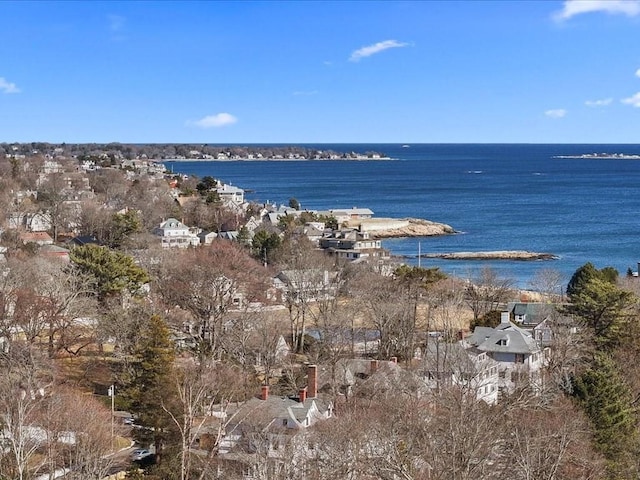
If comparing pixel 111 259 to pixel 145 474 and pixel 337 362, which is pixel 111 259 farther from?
pixel 145 474

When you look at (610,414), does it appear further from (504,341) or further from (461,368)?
(504,341)

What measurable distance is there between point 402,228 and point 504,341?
64.8 m

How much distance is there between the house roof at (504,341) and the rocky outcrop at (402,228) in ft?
191

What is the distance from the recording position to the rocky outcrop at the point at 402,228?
3814 inches

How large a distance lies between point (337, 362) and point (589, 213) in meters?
87.8

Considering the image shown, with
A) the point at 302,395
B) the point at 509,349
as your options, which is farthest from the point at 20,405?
the point at 509,349

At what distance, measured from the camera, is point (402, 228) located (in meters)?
99.9

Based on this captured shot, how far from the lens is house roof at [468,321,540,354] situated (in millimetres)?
35031

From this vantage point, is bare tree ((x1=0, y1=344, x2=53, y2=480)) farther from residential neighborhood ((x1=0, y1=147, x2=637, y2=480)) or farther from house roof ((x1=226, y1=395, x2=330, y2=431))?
house roof ((x1=226, y1=395, x2=330, y2=431))

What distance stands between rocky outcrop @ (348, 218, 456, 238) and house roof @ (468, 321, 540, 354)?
191ft

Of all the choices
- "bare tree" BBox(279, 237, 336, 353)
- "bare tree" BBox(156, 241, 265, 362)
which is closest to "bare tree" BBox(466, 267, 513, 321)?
"bare tree" BBox(279, 237, 336, 353)

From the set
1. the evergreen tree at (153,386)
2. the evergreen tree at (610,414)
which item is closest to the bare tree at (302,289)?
the evergreen tree at (153,386)

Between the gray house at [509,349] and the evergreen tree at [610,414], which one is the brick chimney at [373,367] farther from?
the evergreen tree at [610,414]

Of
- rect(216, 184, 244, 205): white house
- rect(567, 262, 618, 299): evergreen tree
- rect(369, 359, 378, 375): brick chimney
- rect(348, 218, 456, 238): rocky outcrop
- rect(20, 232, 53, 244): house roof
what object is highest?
rect(216, 184, 244, 205): white house
